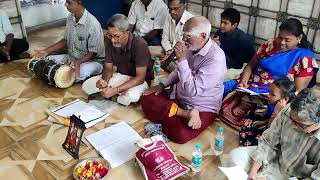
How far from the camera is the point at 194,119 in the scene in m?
2.59

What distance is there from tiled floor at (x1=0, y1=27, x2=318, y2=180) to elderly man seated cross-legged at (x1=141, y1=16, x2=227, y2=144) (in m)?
0.14

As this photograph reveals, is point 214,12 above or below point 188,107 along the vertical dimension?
above

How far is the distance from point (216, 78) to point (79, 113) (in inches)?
50.7

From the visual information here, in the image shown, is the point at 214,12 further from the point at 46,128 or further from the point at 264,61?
the point at 46,128

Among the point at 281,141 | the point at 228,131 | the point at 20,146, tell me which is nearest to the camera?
the point at 281,141

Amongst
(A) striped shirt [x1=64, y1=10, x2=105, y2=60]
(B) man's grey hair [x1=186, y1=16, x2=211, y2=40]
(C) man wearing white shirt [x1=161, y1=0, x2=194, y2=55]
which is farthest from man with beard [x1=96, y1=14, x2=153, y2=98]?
(C) man wearing white shirt [x1=161, y1=0, x2=194, y2=55]

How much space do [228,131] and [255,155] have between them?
979 millimetres

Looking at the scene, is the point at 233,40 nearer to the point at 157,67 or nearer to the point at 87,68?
the point at 157,67

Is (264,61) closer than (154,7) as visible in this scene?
Yes

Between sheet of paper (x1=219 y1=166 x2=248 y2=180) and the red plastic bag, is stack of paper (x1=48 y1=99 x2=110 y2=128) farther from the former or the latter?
sheet of paper (x1=219 y1=166 x2=248 y2=180)

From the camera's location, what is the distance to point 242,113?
2854 mm

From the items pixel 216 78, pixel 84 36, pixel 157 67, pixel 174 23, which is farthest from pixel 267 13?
pixel 84 36

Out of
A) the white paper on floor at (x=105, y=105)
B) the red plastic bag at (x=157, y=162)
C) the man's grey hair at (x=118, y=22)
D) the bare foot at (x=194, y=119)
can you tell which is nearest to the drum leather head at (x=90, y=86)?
the white paper on floor at (x=105, y=105)

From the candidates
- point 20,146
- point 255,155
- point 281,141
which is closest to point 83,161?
point 20,146
